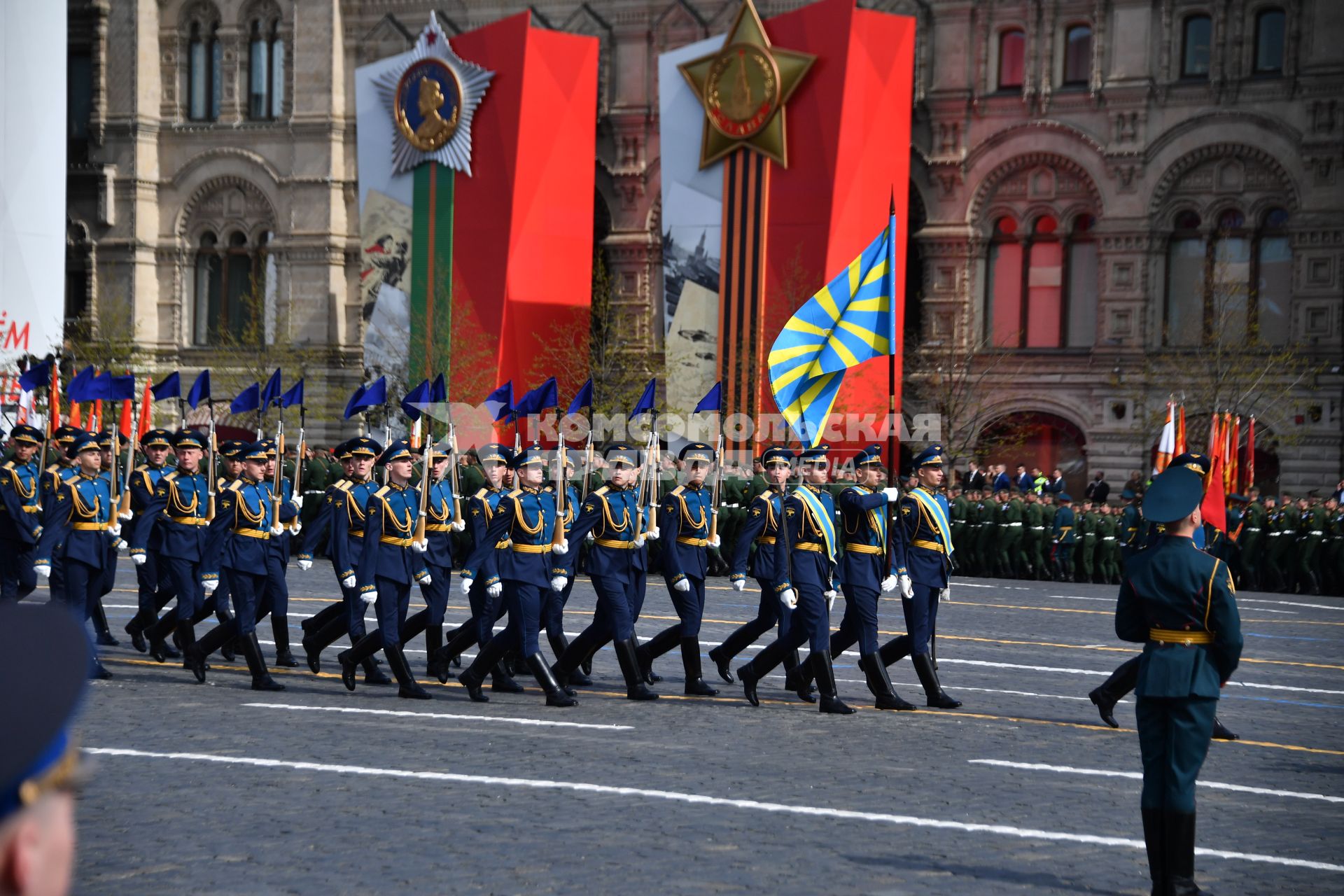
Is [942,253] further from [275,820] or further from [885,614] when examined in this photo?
[275,820]

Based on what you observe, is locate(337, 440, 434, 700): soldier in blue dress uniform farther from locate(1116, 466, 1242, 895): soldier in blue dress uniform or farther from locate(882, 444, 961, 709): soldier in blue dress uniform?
locate(1116, 466, 1242, 895): soldier in blue dress uniform

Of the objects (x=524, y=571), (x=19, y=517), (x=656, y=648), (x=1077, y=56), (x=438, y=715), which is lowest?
(x=438, y=715)

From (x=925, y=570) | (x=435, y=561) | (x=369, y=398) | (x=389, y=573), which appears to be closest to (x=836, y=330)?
(x=925, y=570)

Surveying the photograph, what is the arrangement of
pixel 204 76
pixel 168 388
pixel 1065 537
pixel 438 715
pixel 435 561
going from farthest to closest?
pixel 204 76, pixel 1065 537, pixel 168 388, pixel 435 561, pixel 438 715

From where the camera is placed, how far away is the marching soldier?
12008mm

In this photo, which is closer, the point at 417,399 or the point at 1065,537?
the point at 417,399

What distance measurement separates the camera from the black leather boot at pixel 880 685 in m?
11.9

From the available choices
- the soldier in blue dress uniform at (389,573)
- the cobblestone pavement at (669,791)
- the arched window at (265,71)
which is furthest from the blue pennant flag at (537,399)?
the arched window at (265,71)

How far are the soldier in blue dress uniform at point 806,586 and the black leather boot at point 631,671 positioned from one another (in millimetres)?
755

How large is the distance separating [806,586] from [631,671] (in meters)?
1.43

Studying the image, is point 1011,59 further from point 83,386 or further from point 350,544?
point 350,544

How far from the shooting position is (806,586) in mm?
12156

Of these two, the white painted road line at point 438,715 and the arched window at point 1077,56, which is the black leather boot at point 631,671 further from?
the arched window at point 1077,56

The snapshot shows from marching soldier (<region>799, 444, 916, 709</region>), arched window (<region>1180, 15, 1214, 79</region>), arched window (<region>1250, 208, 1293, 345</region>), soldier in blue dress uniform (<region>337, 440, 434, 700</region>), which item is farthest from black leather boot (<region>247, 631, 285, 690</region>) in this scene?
arched window (<region>1180, 15, 1214, 79</region>)
